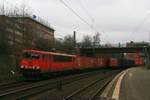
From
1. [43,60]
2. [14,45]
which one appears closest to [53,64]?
[43,60]

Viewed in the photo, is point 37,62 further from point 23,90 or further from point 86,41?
point 86,41

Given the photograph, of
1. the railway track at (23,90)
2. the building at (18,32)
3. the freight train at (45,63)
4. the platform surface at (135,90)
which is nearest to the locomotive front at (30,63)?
the freight train at (45,63)

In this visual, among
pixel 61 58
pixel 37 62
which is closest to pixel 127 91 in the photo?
pixel 37 62

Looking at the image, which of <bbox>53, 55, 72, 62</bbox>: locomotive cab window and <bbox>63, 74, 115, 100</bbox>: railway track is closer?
<bbox>63, 74, 115, 100</bbox>: railway track

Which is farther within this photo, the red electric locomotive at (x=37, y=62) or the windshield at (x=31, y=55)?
the windshield at (x=31, y=55)

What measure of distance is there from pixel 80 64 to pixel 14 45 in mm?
11671

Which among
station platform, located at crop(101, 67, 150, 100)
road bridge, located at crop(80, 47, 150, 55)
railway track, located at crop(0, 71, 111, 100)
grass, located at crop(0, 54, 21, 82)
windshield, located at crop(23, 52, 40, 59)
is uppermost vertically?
road bridge, located at crop(80, 47, 150, 55)

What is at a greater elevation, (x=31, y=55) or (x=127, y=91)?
(x=31, y=55)

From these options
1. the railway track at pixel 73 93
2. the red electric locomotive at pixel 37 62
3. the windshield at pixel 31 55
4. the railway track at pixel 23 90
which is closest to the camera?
the railway track at pixel 73 93

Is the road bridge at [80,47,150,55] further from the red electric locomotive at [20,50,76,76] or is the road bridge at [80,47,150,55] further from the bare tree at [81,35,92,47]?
the red electric locomotive at [20,50,76,76]

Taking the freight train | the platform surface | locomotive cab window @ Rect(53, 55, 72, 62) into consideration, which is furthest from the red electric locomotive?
the platform surface

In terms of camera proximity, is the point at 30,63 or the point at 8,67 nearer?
the point at 30,63

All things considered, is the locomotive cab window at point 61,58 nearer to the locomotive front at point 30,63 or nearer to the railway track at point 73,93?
the locomotive front at point 30,63

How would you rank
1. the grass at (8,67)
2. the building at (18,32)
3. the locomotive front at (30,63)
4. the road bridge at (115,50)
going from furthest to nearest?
the road bridge at (115,50)
the building at (18,32)
the grass at (8,67)
the locomotive front at (30,63)
